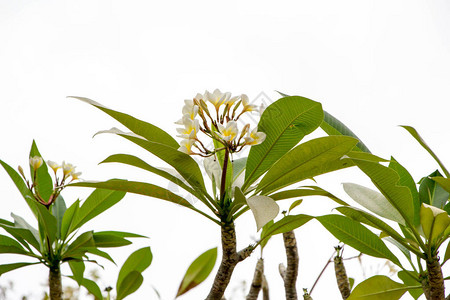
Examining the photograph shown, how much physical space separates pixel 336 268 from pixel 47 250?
0.90 m

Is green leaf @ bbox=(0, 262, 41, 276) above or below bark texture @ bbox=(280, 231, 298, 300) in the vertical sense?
above

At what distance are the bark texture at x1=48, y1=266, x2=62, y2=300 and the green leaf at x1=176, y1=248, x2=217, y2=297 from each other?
39 centimetres

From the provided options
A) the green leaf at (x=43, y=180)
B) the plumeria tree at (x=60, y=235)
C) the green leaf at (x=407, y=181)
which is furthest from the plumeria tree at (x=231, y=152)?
the green leaf at (x=43, y=180)

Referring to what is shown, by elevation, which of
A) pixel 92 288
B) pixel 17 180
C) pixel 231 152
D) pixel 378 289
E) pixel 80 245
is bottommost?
pixel 378 289

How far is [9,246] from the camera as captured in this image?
4.36 ft

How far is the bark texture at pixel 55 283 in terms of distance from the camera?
1310 millimetres

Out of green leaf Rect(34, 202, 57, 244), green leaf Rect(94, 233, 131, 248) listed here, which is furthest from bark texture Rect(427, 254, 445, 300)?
green leaf Rect(34, 202, 57, 244)

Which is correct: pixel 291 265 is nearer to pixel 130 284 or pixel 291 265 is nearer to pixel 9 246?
pixel 130 284

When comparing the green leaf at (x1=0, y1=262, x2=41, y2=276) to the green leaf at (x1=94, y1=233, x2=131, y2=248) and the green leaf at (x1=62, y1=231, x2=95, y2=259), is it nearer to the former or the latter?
the green leaf at (x1=62, y1=231, x2=95, y2=259)

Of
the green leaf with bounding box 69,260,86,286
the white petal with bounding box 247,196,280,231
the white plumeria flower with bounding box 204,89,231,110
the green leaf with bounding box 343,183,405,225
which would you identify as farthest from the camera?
the green leaf with bounding box 69,260,86,286

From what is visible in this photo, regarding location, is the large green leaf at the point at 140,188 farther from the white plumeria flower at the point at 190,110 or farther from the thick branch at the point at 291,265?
the thick branch at the point at 291,265

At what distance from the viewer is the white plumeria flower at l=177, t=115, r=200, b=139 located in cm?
92

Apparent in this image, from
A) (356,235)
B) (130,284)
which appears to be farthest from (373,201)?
(130,284)

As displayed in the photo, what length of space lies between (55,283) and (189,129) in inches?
28.8
